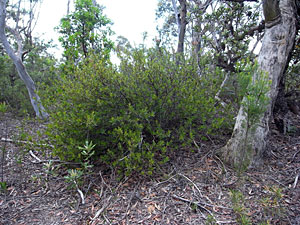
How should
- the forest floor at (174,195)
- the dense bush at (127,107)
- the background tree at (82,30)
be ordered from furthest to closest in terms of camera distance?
1. the background tree at (82,30)
2. the dense bush at (127,107)
3. the forest floor at (174,195)

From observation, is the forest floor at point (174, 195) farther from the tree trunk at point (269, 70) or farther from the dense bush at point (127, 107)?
the dense bush at point (127, 107)

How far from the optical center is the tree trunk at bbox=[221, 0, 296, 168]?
2740mm

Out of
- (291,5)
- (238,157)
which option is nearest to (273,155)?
(238,157)

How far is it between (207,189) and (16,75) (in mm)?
9353

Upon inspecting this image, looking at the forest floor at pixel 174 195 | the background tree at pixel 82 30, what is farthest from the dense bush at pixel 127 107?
the background tree at pixel 82 30

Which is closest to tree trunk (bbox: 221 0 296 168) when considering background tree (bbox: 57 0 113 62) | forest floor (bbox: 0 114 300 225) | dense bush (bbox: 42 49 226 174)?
forest floor (bbox: 0 114 300 225)

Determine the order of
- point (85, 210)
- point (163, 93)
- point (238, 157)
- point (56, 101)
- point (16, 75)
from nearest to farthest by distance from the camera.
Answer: point (85, 210) < point (238, 157) < point (163, 93) < point (56, 101) < point (16, 75)

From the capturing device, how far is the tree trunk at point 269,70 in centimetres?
274

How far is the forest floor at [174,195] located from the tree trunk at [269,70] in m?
0.19

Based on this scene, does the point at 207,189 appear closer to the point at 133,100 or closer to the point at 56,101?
the point at 133,100

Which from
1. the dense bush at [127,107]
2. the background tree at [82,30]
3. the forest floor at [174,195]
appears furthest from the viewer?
the background tree at [82,30]

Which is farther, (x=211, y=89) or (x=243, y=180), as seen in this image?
(x=211, y=89)

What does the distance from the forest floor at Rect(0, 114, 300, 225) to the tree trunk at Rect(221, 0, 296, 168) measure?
19 centimetres

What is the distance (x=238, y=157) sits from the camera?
9.02 ft
